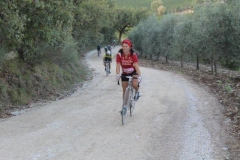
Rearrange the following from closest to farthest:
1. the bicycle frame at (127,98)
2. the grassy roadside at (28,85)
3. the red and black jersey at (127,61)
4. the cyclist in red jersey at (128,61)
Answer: the cyclist in red jersey at (128,61)
the red and black jersey at (127,61)
the bicycle frame at (127,98)
the grassy roadside at (28,85)

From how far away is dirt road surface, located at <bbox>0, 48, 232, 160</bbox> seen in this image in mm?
5641

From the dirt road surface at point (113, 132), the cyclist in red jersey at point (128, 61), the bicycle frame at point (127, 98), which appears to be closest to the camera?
the dirt road surface at point (113, 132)

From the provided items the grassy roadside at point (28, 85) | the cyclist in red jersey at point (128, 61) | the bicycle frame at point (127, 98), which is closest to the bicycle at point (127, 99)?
the bicycle frame at point (127, 98)

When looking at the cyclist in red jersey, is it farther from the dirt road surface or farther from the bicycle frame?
the dirt road surface

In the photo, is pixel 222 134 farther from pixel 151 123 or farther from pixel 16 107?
pixel 16 107

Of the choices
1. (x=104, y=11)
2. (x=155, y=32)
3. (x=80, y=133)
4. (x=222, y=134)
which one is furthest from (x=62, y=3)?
(x=155, y=32)

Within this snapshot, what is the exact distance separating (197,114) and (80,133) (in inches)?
165

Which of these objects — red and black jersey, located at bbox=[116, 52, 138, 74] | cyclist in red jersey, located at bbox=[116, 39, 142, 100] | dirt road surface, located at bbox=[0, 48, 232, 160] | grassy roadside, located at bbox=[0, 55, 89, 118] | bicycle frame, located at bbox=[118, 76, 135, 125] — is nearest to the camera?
dirt road surface, located at bbox=[0, 48, 232, 160]

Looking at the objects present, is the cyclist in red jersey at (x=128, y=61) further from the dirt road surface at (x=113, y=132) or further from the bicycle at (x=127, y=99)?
the dirt road surface at (x=113, y=132)

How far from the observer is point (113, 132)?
6930 millimetres

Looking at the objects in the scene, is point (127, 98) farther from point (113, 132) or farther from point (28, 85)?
point (28, 85)

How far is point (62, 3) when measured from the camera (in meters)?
10.3

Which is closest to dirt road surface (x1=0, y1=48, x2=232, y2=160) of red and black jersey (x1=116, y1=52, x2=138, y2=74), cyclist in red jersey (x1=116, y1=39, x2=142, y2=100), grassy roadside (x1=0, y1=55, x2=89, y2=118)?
grassy roadside (x1=0, y1=55, x2=89, y2=118)

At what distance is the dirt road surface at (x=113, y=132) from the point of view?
5.64 metres
